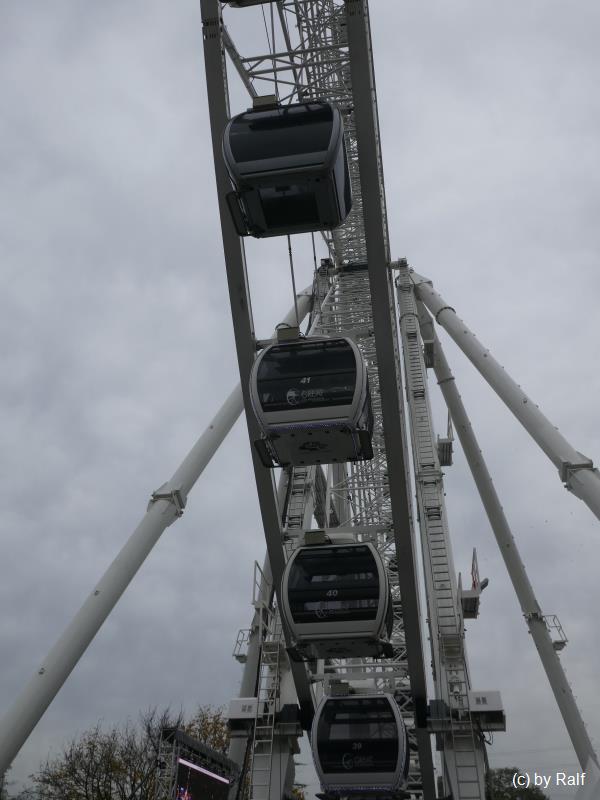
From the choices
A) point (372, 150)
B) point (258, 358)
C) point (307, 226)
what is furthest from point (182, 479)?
point (372, 150)

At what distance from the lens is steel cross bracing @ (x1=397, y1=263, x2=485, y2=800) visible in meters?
15.0

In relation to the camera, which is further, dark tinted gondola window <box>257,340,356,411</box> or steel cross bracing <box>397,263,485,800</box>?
steel cross bracing <box>397,263,485,800</box>

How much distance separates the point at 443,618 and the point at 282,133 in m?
10.8

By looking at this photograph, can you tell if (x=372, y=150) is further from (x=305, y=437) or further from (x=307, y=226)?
(x=305, y=437)

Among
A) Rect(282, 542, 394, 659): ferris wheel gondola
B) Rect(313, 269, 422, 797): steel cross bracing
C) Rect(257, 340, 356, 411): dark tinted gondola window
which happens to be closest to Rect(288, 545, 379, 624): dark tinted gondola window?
Rect(282, 542, 394, 659): ferris wheel gondola

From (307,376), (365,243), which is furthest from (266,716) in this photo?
(365,243)

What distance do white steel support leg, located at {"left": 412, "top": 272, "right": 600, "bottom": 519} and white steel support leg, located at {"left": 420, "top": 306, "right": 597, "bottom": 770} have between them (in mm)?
4311

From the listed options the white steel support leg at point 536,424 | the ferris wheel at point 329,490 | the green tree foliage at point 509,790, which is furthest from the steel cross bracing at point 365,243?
the green tree foliage at point 509,790

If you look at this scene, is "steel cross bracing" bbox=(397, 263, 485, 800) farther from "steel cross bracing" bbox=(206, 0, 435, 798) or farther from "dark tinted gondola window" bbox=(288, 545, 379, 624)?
"dark tinted gondola window" bbox=(288, 545, 379, 624)

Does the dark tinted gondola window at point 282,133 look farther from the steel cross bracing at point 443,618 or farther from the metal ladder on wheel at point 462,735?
the metal ladder on wheel at point 462,735

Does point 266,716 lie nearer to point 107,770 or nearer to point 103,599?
point 103,599

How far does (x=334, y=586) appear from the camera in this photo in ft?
45.4

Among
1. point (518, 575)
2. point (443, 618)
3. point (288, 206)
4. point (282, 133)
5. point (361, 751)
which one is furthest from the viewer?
point (518, 575)

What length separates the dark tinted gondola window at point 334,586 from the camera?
44.6ft
